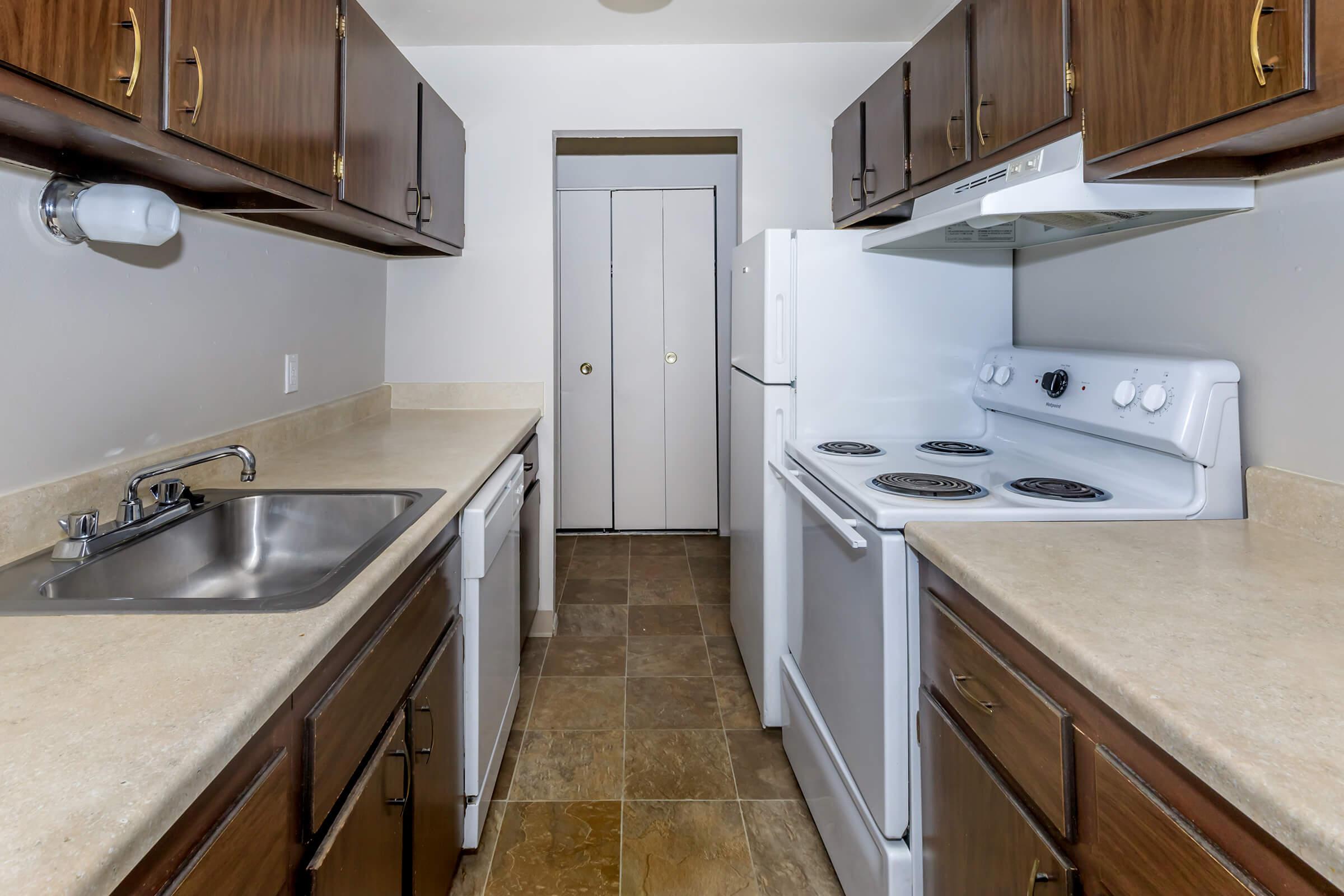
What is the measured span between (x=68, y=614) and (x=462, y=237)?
229 centimetres

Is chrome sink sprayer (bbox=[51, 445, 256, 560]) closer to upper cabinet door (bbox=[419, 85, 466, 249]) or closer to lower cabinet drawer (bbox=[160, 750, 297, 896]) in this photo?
lower cabinet drawer (bbox=[160, 750, 297, 896])

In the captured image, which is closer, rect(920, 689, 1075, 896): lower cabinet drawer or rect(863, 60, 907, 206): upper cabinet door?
rect(920, 689, 1075, 896): lower cabinet drawer

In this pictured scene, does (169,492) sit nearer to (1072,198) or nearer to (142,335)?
(142,335)

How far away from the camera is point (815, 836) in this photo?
178 cm

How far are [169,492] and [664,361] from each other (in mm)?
3211

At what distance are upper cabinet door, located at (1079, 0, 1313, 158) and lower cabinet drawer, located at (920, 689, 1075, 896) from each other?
0.95 meters

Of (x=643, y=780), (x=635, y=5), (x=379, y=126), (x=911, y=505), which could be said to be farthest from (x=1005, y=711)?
(x=635, y=5)

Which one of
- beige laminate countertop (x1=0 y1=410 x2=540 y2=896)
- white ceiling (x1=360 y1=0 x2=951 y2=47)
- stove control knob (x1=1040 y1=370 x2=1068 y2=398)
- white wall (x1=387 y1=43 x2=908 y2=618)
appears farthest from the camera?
white wall (x1=387 y1=43 x2=908 y2=618)

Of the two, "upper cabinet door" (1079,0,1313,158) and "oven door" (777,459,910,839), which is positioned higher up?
"upper cabinet door" (1079,0,1313,158)

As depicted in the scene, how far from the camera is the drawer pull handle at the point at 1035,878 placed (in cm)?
87

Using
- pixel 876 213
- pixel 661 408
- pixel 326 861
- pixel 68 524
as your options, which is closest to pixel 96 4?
pixel 68 524

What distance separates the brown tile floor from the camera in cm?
164

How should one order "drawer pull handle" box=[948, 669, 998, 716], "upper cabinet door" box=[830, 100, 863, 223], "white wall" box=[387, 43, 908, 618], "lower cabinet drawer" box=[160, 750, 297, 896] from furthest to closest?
"white wall" box=[387, 43, 908, 618], "upper cabinet door" box=[830, 100, 863, 223], "drawer pull handle" box=[948, 669, 998, 716], "lower cabinet drawer" box=[160, 750, 297, 896]

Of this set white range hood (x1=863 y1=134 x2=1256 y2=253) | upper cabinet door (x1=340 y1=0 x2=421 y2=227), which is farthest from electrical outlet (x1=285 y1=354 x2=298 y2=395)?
white range hood (x1=863 y1=134 x2=1256 y2=253)
